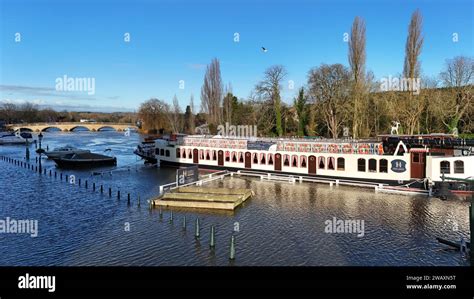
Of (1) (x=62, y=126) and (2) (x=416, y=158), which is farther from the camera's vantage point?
(1) (x=62, y=126)

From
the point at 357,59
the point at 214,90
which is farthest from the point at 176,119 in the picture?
the point at 357,59

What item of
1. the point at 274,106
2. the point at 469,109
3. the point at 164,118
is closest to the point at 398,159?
the point at 469,109

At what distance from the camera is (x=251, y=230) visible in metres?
24.2

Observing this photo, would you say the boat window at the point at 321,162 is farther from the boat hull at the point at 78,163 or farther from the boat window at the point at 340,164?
the boat hull at the point at 78,163

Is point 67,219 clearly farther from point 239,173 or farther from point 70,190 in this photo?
point 239,173

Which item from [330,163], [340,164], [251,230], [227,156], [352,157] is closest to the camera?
[251,230]

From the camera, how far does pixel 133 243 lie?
2197cm

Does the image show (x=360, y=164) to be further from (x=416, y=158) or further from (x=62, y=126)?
(x=62, y=126)

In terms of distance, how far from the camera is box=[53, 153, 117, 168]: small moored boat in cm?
5947

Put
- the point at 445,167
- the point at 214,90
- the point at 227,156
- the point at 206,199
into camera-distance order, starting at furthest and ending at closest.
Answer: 1. the point at 214,90
2. the point at 227,156
3. the point at 445,167
4. the point at 206,199

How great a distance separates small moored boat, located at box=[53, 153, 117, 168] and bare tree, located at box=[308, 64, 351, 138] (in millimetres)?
38799

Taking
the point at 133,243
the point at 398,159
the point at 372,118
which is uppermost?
the point at 372,118

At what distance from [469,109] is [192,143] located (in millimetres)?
49137

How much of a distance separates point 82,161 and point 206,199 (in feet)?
120
